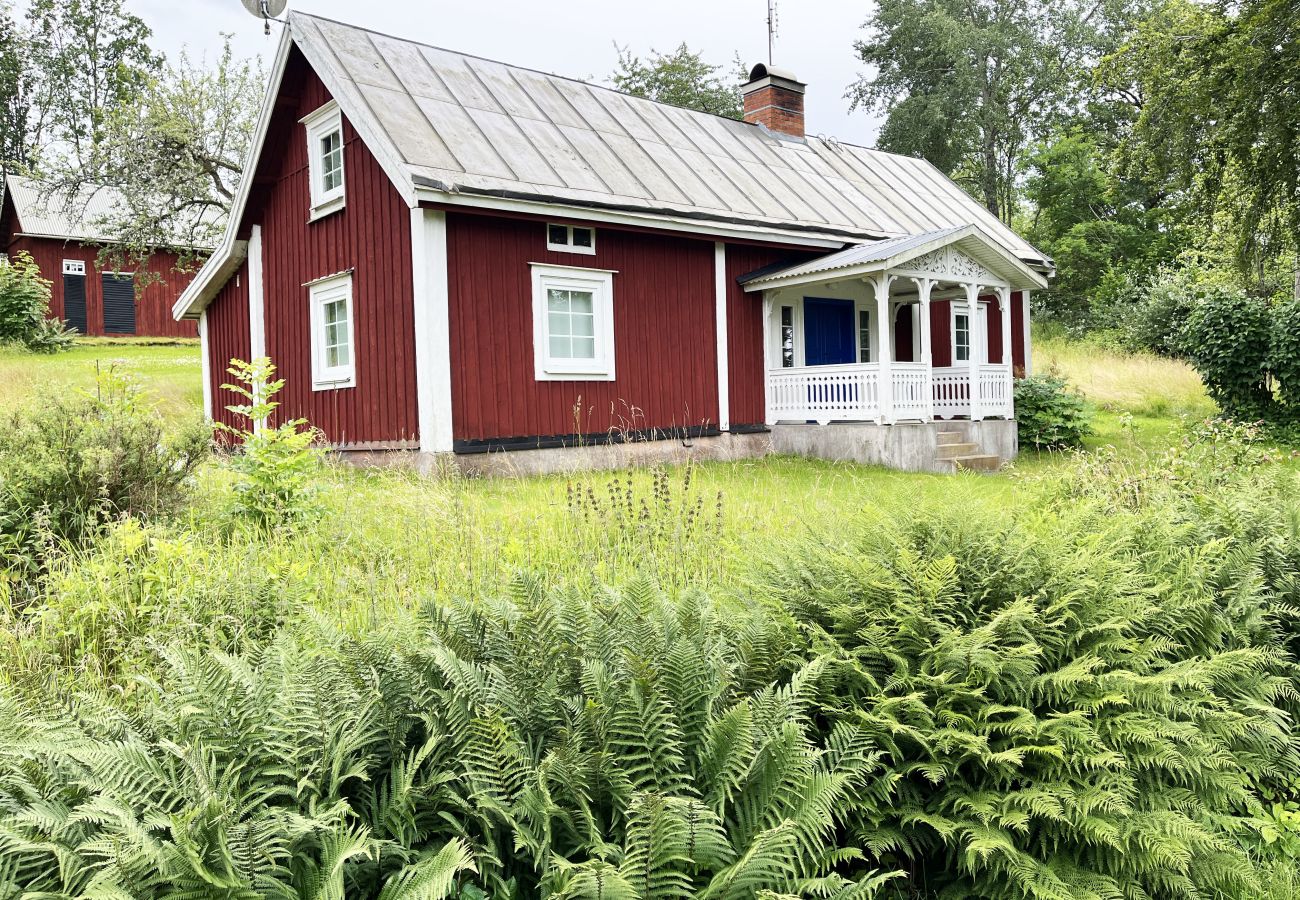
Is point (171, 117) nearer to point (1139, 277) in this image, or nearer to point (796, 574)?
point (796, 574)

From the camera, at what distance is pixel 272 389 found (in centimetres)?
570

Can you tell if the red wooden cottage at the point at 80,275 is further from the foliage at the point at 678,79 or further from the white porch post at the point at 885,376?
the white porch post at the point at 885,376

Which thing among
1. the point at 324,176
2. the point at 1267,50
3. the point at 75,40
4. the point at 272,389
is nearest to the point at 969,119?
the point at 1267,50

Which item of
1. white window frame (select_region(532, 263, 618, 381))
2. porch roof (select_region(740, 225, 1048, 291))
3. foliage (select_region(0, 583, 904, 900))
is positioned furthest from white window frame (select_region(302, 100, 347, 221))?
foliage (select_region(0, 583, 904, 900))

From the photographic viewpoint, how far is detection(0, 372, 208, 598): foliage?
190 inches

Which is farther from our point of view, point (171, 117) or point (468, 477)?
point (171, 117)

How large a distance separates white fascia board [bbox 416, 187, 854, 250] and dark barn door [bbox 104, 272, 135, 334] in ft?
74.7

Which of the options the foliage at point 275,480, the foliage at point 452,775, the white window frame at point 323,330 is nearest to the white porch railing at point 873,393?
the white window frame at point 323,330

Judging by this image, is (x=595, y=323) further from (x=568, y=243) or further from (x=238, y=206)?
(x=238, y=206)

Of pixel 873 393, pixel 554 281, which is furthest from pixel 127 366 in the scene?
pixel 873 393

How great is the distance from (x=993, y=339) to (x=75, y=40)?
133ft

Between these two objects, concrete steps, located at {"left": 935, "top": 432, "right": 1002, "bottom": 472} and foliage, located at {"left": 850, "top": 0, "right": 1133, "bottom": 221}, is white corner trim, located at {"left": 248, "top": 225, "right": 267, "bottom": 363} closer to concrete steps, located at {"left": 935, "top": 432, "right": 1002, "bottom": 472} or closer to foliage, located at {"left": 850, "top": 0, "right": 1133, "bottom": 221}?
concrete steps, located at {"left": 935, "top": 432, "right": 1002, "bottom": 472}

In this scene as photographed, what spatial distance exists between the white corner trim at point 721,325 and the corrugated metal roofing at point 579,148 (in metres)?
0.65

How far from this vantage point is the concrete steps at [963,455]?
12.1m
